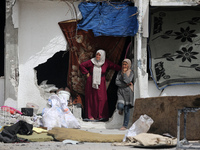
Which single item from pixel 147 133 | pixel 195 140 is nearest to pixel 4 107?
A: pixel 147 133

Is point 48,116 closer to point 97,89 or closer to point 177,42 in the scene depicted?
point 97,89

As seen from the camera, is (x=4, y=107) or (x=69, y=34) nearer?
(x=4, y=107)

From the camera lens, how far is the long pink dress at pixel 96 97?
12531mm

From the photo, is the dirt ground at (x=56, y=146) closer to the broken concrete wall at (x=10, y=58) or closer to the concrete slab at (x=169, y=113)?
the concrete slab at (x=169, y=113)

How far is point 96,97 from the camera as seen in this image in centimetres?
1254

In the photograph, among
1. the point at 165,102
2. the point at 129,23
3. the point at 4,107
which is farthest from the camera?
the point at 129,23

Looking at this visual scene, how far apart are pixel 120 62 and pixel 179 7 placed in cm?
221

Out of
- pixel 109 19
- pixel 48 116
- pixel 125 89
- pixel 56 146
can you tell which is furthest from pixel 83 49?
pixel 56 146

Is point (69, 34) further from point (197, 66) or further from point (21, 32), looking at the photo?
point (197, 66)

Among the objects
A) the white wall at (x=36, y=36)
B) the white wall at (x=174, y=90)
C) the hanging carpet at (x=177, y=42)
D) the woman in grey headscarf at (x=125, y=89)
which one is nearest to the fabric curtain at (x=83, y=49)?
the white wall at (x=36, y=36)

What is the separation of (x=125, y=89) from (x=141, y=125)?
3.54 m

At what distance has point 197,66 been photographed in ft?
42.4

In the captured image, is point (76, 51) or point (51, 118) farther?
point (76, 51)

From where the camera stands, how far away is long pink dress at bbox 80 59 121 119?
1253 centimetres
